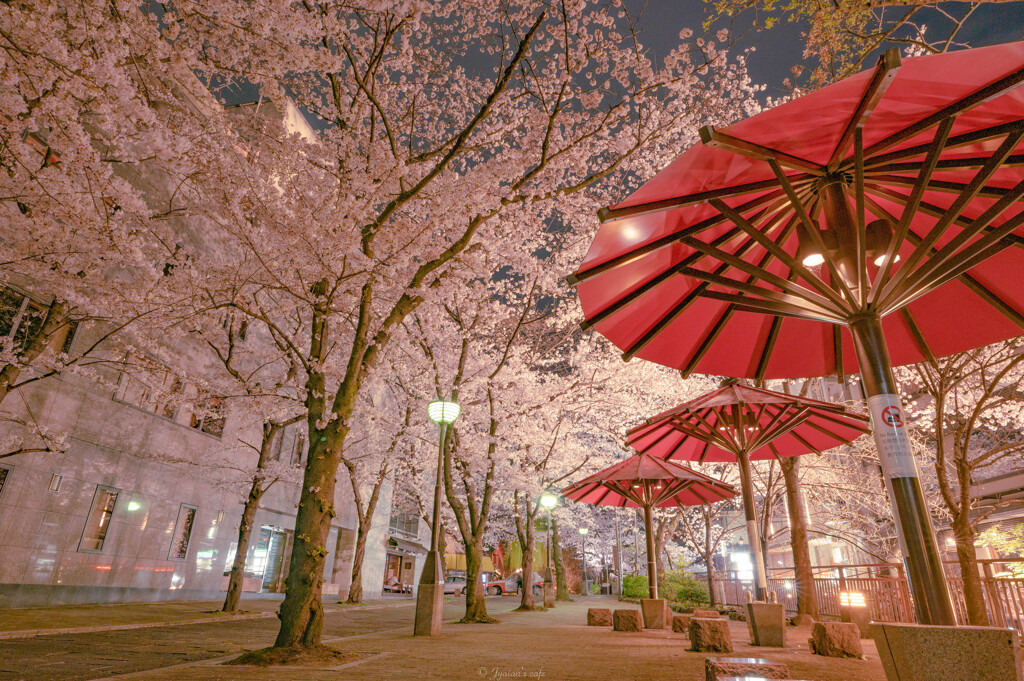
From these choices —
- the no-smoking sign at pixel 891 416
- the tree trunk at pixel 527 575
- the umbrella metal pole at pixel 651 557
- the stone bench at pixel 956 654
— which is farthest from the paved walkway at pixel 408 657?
the tree trunk at pixel 527 575

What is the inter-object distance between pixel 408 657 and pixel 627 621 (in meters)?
6.26

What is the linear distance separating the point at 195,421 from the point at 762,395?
18.0m

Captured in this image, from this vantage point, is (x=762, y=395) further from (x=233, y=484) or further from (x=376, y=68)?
(x=233, y=484)

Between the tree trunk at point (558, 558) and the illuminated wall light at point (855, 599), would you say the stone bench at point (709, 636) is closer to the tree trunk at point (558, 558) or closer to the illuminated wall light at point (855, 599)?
the illuminated wall light at point (855, 599)

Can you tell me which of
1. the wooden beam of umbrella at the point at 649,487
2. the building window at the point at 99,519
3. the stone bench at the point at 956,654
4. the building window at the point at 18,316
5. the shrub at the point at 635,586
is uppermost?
the building window at the point at 18,316

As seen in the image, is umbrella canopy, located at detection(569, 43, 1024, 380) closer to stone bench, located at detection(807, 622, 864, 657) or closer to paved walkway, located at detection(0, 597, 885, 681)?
paved walkway, located at detection(0, 597, 885, 681)

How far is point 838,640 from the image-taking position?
718 centimetres

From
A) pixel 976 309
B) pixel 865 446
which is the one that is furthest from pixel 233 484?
pixel 865 446

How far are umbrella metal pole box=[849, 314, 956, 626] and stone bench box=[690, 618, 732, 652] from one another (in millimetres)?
5993

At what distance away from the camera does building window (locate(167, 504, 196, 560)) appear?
52.6 ft

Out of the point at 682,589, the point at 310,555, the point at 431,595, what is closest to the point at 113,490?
the point at 431,595

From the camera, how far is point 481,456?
1731cm

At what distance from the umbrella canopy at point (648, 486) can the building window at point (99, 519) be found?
506 inches

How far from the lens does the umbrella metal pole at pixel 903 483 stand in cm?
242
